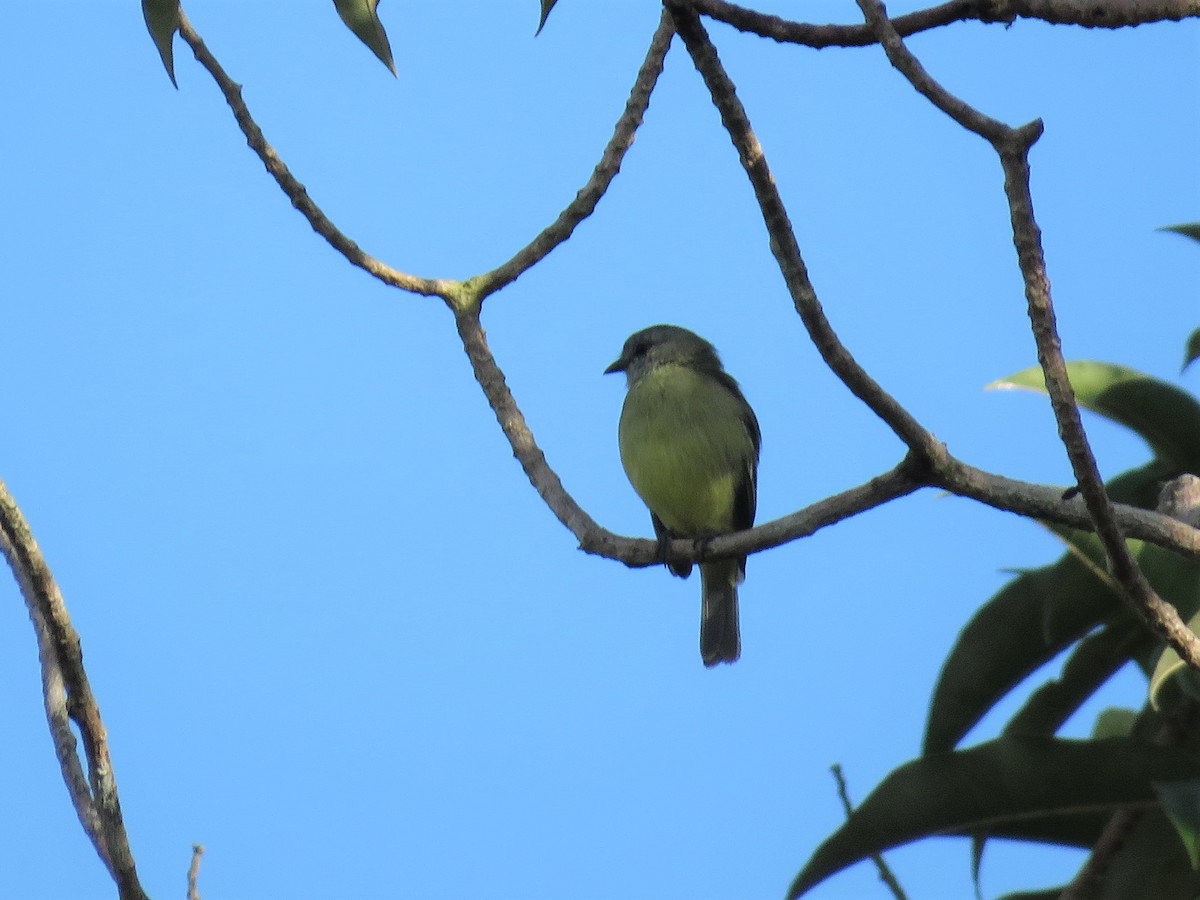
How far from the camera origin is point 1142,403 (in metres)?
4.89

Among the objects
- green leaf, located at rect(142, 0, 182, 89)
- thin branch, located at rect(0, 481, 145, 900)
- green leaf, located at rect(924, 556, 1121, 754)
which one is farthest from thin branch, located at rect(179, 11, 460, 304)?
green leaf, located at rect(924, 556, 1121, 754)

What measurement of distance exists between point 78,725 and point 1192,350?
368 cm

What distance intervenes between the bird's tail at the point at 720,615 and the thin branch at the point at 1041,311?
152 inches

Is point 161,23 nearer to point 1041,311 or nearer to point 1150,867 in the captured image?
point 1041,311

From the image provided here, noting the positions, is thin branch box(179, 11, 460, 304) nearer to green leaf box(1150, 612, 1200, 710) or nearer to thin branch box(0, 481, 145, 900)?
thin branch box(0, 481, 145, 900)

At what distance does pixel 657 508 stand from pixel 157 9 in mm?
3129

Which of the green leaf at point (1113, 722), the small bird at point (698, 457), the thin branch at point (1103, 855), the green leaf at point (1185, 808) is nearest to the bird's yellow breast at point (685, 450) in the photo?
the small bird at point (698, 457)

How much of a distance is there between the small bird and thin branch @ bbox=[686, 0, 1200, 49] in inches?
126

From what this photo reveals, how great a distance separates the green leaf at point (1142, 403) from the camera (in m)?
4.87

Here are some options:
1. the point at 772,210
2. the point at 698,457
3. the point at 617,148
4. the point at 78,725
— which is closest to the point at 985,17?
the point at 772,210

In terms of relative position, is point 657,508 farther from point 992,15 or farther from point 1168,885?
point 992,15

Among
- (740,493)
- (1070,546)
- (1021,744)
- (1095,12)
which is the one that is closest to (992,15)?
(1095,12)

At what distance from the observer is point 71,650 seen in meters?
3.28

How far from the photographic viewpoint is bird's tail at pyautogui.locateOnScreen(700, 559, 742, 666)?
23.6 feet
